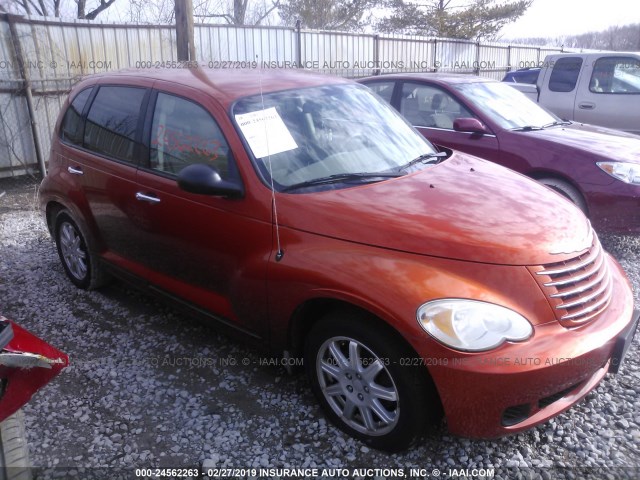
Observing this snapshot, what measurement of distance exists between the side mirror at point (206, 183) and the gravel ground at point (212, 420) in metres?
1.21

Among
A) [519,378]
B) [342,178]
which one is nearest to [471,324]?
[519,378]

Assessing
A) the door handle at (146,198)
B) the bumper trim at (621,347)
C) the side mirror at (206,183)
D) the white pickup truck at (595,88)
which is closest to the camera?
the bumper trim at (621,347)

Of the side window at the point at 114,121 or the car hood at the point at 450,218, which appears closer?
the car hood at the point at 450,218

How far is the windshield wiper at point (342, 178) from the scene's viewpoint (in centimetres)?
289

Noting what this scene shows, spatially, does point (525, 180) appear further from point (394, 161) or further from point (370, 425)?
point (370, 425)

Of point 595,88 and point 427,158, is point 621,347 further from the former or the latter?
point 595,88

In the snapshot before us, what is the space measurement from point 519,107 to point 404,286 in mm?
4551

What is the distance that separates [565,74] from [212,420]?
8748 millimetres

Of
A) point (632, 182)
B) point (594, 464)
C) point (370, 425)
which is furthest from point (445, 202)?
point (632, 182)

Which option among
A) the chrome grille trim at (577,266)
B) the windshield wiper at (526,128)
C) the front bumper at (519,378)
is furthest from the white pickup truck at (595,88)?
the front bumper at (519,378)

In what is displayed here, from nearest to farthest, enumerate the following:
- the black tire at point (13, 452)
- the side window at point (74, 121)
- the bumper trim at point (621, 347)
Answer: the black tire at point (13, 452) < the bumper trim at point (621, 347) < the side window at point (74, 121)

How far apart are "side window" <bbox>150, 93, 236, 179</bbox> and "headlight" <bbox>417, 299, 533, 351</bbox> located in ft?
4.63

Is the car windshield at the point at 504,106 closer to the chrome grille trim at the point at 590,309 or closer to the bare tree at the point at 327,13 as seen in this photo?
the chrome grille trim at the point at 590,309

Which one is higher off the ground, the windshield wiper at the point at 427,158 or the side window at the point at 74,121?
the side window at the point at 74,121
